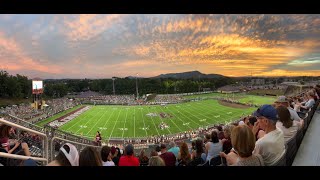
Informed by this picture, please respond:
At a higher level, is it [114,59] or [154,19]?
[154,19]

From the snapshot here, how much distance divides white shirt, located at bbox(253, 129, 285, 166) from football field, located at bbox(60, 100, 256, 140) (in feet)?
48.5

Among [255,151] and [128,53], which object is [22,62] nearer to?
[128,53]

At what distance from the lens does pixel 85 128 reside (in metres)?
18.4

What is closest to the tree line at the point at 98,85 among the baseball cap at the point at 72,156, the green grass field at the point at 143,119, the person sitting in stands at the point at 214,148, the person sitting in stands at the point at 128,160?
the green grass field at the point at 143,119

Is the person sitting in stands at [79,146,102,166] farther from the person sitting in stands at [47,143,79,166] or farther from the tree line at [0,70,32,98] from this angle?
the tree line at [0,70,32,98]

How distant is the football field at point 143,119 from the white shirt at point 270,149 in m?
14.8

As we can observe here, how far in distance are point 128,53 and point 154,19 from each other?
431 centimetres

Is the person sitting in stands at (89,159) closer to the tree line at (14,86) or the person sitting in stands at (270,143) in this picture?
the person sitting in stands at (270,143)

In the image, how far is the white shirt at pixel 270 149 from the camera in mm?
1815

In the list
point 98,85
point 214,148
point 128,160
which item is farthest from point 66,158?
point 98,85

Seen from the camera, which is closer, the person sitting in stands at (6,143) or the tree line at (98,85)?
the person sitting in stands at (6,143)

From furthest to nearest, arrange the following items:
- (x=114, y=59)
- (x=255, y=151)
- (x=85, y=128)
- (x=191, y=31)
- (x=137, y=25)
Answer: (x=85, y=128), (x=114, y=59), (x=191, y=31), (x=137, y=25), (x=255, y=151)

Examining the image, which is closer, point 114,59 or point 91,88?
point 91,88
